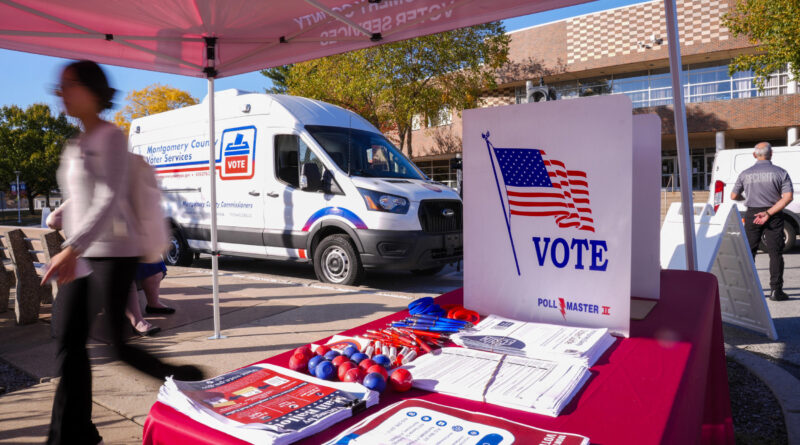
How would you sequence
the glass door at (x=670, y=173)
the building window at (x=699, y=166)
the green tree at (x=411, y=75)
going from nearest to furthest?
the green tree at (x=411, y=75), the glass door at (x=670, y=173), the building window at (x=699, y=166)

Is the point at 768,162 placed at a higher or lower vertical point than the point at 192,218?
higher

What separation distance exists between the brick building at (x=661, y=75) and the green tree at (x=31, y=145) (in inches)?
1631

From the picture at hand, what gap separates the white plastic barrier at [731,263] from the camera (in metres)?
4.69

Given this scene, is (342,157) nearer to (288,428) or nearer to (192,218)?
(192,218)

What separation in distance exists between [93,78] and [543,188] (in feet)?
6.86

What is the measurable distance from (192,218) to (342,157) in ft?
11.5

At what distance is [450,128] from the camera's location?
32812 millimetres

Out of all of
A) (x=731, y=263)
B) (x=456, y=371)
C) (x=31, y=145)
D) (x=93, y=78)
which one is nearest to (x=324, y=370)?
(x=456, y=371)

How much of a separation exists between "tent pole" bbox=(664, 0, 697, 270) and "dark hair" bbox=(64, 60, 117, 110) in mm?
3183

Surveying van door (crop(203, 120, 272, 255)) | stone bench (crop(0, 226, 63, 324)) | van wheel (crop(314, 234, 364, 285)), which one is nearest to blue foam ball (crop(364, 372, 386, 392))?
stone bench (crop(0, 226, 63, 324))

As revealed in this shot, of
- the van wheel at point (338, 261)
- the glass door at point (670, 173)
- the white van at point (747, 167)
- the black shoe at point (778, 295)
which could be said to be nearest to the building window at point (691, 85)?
the glass door at point (670, 173)

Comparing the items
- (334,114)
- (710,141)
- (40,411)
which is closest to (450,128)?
(710,141)

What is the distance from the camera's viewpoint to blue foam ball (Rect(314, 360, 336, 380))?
4.22ft

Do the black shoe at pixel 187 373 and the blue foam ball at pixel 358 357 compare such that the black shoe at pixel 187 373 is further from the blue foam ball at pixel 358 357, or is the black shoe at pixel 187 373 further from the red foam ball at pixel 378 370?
the red foam ball at pixel 378 370
